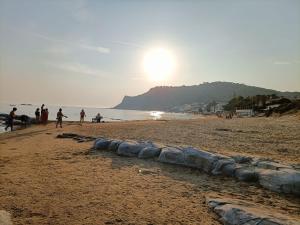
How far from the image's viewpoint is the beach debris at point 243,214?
605cm

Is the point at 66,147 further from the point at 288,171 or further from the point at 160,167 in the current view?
the point at 288,171

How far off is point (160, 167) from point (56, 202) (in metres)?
4.74

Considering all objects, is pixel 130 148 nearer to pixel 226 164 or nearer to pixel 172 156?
pixel 172 156

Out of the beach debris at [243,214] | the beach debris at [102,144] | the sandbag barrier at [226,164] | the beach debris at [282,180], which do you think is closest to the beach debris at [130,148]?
the sandbag barrier at [226,164]

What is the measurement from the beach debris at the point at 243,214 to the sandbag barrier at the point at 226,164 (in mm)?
1837

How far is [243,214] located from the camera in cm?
647

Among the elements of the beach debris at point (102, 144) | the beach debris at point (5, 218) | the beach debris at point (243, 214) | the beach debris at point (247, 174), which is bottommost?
the beach debris at point (5, 218)

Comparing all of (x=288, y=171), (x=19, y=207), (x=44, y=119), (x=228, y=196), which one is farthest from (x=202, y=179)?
(x=44, y=119)

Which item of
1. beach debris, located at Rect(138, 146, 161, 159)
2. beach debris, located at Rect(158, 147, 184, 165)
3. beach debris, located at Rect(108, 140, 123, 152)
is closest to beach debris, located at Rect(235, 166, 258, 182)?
beach debris, located at Rect(158, 147, 184, 165)

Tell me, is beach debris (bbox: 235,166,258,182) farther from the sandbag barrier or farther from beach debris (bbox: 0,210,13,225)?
beach debris (bbox: 0,210,13,225)

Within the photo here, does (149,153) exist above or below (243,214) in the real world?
above

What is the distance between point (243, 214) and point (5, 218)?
4932mm

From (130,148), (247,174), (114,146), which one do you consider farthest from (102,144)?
(247,174)

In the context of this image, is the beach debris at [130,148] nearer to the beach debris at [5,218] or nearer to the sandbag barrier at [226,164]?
the sandbag barrier at [226,164]
